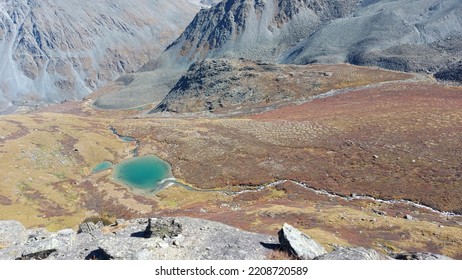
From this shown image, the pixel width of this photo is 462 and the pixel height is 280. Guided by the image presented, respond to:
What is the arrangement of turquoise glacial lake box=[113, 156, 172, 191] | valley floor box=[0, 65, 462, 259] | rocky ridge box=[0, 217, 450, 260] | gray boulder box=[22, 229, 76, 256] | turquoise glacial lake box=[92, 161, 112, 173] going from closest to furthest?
1. rocky ridge box=[0, 217, 450, 260]
2. gray boulder box=[22, 229, 76, 256]
3. valley floor box=[0, 65, 462, 259]
4. turquoise glacial lake box=[113, 156, 172, 191]
5. turquoise glacial lake box=[92, 161, 112, 173]

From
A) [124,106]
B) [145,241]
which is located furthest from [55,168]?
[124,106]

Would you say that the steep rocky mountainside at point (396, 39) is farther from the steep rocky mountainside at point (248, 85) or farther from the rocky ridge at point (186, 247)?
the rocky ridge at point (186, 247)

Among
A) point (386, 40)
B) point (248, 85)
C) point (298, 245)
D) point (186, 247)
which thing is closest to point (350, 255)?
point (298, 245)

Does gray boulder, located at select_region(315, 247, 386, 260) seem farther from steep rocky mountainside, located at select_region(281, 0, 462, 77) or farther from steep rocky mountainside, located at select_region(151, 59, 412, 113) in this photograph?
steep rocky mountainside, located at select_region(281, 0, 462, 77)

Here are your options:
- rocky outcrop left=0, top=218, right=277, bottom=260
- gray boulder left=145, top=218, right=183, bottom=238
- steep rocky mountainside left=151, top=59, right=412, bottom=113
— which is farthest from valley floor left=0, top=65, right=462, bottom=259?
steep rocky mountainside left=151, top=59, right=412, bottom=113

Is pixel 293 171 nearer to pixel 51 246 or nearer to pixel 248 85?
pixel 51 246

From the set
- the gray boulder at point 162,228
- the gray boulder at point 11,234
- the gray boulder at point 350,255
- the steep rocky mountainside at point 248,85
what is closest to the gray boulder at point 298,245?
the gray boulder at point 350,255

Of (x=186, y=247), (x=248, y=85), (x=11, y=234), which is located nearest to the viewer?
(x=186, y=247)
